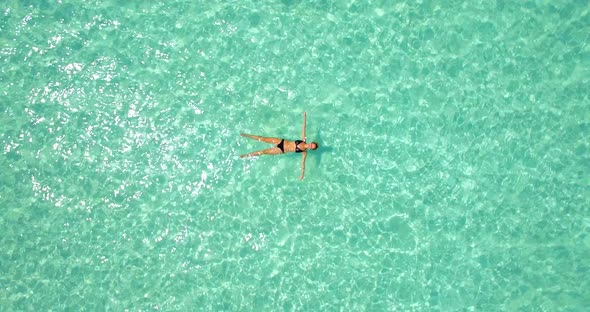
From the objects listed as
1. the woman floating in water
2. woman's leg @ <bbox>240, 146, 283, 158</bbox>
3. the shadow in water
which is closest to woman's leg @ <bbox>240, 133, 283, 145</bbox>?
the woman floating in water

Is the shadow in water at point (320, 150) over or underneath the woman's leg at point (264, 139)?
underneath

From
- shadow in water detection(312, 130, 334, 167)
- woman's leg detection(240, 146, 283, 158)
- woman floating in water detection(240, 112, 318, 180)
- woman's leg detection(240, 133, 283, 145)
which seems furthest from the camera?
shadow in water detection(312, 130, 334, 167)

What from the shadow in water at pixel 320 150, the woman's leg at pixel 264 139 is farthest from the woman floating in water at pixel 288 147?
the shadow in water at pixel 320 150

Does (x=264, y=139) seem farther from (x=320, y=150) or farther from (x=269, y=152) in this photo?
(x=320, y=150)

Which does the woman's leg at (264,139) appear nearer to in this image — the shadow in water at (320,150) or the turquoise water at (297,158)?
the turquoise water at (297,158)

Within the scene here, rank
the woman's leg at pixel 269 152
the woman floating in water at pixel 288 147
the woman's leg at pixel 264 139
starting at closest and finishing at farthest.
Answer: the woman floating in water at pixel 288 147 → the woman's leg at pixel 269 152 → the woman's leg at pixel 264 139

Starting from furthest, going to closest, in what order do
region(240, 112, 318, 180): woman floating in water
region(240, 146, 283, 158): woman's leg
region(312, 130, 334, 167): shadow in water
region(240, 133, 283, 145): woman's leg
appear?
region(312, 130, 334, 167): shadow in water, region(240, 133, 283, 145): woman's leg, region(240, 146, 283, 158): woman's leg, region(240, 112, 318, 180): woman floating in water

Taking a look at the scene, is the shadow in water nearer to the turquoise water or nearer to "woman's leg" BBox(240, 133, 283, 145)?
the turquoise water

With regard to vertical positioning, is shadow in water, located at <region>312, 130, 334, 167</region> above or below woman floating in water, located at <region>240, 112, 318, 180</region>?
below

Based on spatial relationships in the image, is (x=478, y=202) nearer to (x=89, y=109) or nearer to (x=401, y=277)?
(x=401, y=277)

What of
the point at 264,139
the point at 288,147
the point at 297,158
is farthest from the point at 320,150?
the point at 264,139
